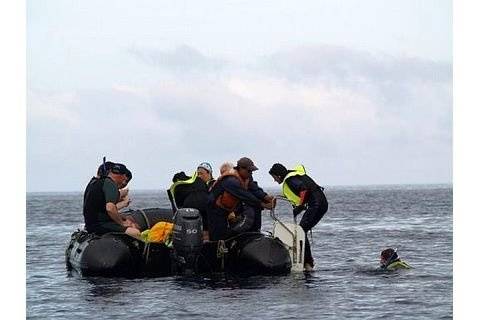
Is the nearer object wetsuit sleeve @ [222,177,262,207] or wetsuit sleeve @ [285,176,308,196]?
wetsuit sleeve @ [222,177,262,207]

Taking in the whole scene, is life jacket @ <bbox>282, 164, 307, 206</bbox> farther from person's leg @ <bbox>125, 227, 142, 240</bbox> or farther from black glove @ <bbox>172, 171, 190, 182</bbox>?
person's leg @ <bbox>125, 227, 142, 240</bbox>

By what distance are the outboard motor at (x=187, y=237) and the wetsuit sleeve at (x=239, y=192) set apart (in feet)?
2.05

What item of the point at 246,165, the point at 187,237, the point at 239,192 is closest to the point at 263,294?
the point at 187,237

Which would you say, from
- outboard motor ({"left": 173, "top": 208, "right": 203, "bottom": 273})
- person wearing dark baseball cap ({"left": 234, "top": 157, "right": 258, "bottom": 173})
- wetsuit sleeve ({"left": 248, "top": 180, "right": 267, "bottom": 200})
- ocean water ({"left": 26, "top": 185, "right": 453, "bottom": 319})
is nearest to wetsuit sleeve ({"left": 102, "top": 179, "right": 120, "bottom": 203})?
outboard motor ({"left": 173, "top": 208, "right": 203, "bottom": 273})

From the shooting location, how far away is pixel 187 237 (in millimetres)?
13125

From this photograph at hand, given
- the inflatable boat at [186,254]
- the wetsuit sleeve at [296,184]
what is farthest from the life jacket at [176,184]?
the wetsuit sleeve at [296,184]

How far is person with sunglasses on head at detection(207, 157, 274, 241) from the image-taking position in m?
13.7

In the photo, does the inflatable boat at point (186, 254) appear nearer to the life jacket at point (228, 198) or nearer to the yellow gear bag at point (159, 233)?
the yellow gear bag at point (159, 233)

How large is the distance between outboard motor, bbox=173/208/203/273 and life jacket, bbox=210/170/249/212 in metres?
0.55

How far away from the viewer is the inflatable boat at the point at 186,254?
Result: 43.3ft

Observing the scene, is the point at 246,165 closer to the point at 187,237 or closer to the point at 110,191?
the point at 187,237
